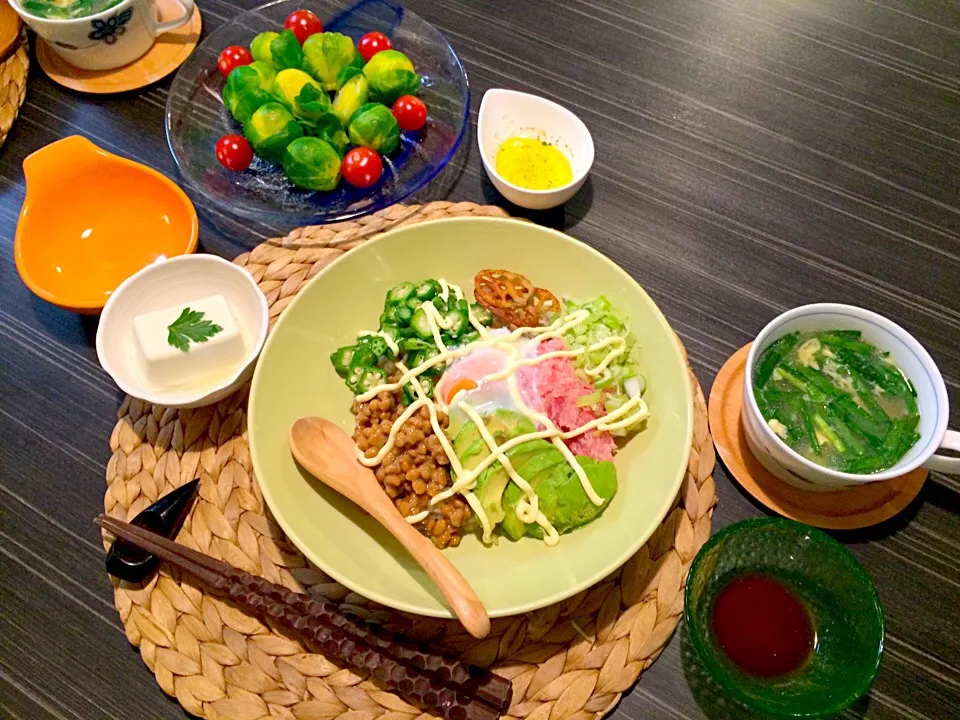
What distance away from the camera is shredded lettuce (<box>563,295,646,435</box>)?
167cm

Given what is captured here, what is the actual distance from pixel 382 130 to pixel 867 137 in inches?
61.3

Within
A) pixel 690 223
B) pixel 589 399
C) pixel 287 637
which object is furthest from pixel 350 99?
pixel 287 637

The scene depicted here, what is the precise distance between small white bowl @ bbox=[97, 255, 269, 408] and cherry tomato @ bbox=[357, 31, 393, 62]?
35.5 inches

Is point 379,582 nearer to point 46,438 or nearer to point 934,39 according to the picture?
point 46,438

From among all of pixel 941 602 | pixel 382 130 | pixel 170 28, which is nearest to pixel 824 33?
pixel 382 130

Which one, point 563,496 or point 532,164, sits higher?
point 532,164

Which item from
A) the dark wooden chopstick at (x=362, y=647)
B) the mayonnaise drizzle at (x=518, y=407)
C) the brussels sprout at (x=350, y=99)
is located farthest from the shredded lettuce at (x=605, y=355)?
the brussels sprout at (x=350, y=99)

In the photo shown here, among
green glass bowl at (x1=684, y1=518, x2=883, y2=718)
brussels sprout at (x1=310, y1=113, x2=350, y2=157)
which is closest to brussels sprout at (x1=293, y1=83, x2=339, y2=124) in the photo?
brussels sprout at (x1=310, y1=113, x2=350, y2=157)

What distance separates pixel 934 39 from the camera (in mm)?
2410

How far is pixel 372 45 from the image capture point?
2230mm

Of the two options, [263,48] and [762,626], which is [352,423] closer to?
[762,626]

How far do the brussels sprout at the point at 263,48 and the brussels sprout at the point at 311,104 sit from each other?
0.24m

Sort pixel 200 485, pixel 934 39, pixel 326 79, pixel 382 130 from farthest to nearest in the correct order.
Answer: pixel 934 39 < pixel 326 79 < pixel 382 130 < pixel 200 485

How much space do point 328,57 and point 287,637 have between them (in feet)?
5.49
